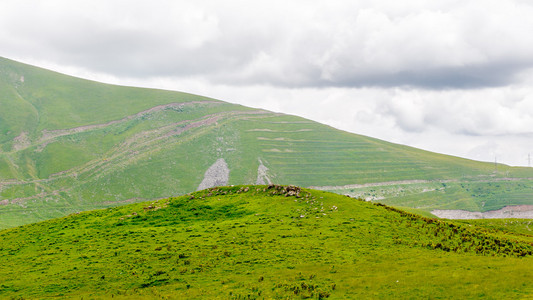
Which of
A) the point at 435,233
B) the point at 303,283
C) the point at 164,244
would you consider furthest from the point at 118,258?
the point at 435,233

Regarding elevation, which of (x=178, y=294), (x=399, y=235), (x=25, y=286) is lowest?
(x=25, y=286)

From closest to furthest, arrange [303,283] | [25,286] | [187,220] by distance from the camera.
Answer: [303,283]
[25,286]
[187,220]

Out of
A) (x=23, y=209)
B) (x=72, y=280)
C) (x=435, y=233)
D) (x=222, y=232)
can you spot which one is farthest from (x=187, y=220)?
(x=23, y=209)

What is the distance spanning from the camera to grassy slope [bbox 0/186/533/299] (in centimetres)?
3497

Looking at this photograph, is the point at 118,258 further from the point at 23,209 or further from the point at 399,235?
the point at 23,209

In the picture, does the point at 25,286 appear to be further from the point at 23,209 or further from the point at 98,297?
the point at 23,209

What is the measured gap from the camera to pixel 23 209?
608 feet

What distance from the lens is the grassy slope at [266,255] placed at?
35.0 meters

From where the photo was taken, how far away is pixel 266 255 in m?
44.9

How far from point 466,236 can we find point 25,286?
181 ft

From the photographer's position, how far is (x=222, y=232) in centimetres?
5553

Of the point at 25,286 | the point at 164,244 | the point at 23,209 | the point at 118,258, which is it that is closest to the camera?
the point at 25,286

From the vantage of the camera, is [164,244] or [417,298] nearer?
[417,298]

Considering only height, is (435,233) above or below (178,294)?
above
